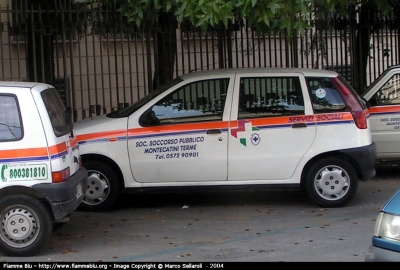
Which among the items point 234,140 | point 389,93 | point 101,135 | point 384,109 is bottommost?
point 234,140

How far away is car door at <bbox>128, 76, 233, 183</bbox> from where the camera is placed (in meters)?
8.56

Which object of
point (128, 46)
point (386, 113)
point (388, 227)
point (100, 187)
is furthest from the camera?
point (128, 46)

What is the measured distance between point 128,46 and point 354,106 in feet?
14.6

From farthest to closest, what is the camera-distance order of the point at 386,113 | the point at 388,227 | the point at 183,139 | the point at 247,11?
the point at 386,113
the point at 183,139
the point at 247,11
the point at 388,227

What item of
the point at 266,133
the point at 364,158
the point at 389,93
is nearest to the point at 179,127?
the point at 266,133

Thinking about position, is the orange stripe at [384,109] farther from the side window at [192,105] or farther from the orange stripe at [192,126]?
the side window at [192,105]

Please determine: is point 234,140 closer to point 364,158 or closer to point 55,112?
point 364,158

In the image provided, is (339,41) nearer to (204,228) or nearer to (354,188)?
(354,188)

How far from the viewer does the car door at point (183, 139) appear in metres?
8.56

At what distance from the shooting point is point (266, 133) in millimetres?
8594

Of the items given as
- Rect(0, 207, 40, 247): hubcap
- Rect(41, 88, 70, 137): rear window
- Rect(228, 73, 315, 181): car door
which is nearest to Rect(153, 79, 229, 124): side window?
Rect(228, 73, 315, 181): car door

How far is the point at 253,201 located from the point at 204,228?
1.68 m

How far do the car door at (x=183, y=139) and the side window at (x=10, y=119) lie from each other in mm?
2199

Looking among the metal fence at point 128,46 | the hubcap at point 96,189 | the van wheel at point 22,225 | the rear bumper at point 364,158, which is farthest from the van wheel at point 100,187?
the rear bumper at point 364,158
